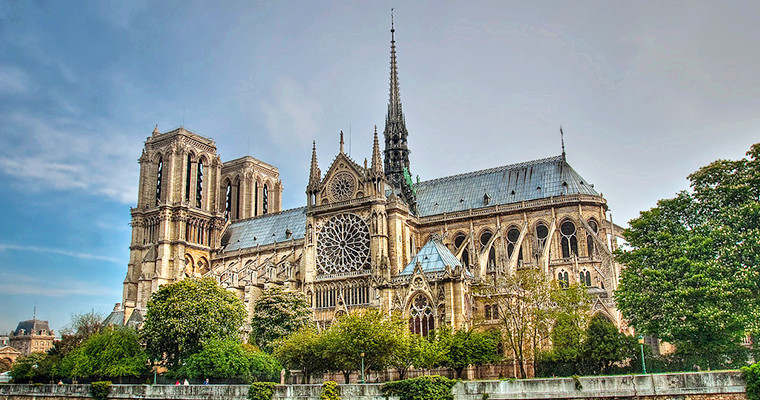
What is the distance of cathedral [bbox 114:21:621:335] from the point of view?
50.8 metres

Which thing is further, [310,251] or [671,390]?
[310,251]

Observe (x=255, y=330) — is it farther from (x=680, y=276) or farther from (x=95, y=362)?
(x=680, y=276)

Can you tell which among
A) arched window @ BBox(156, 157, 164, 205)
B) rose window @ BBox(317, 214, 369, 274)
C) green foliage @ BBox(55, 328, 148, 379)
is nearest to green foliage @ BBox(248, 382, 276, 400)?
green foliage @ BBox(55, 328, 148, 379)

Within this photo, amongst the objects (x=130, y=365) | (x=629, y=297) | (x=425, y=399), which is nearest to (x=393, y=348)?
(x=425, y=399)

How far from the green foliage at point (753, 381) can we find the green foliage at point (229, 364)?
91.5 ft

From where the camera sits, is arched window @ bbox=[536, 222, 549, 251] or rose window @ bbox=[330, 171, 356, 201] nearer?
arched window @ bbox=[536, 222, 549, 251]

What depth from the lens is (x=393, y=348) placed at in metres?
39.2

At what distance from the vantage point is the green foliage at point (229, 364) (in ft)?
139

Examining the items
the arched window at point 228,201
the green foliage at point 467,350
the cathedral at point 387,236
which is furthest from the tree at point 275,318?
the arched window at point 228,201

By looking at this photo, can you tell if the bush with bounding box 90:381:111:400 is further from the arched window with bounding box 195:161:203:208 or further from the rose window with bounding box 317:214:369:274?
the arched window with bounding box 195:161:203:208

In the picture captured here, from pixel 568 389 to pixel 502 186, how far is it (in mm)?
38979

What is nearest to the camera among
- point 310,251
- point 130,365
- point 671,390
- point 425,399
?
point 671,390

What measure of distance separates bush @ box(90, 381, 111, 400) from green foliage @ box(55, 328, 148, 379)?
1340 mm

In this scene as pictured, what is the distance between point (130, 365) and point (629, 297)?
110 ft
